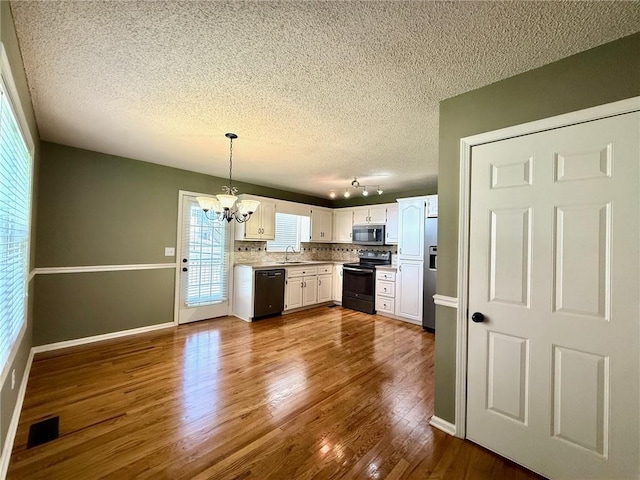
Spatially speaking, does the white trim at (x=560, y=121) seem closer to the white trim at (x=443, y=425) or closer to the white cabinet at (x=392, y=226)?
the white trim at (x=443, y=425)

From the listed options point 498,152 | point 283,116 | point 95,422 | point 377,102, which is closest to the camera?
point 498,152

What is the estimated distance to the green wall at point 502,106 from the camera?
1.40 m

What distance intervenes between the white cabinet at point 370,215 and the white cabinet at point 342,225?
0.50ft

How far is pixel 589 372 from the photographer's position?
56.7 inches

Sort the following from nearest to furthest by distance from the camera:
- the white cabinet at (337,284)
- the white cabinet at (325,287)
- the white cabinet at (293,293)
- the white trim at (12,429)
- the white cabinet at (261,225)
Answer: the white trim at (12,429) < the white cabinet at (261,225) < the white cabinet at (293,293) < the white cabinet at (325,287) < the white cabinet at (337,284)

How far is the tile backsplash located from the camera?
509 centimetres

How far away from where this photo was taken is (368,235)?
562cm

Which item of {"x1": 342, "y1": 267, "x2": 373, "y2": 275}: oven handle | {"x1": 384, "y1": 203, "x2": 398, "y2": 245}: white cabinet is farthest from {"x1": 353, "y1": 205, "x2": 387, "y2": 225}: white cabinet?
{"x1": 342, "y1": 267, "x2": 373, "y2": 275}: oven handle

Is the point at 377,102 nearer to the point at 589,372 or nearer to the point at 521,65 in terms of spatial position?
the point at 521,65

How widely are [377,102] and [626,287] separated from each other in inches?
73.5

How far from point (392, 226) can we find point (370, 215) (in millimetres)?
570

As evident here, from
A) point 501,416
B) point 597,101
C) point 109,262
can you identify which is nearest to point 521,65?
point 597,101

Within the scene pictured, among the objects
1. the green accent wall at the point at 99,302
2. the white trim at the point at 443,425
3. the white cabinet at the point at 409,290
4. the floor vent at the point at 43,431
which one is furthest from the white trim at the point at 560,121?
the green accent wall at the point at 99,302

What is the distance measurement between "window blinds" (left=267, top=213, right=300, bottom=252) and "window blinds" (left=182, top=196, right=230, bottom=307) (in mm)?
1072
